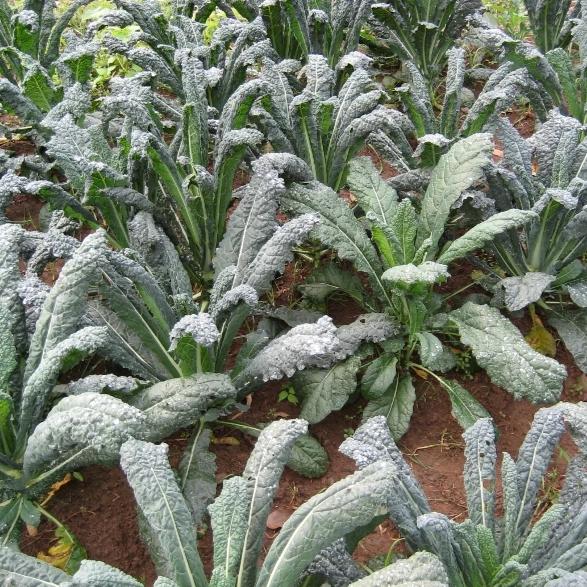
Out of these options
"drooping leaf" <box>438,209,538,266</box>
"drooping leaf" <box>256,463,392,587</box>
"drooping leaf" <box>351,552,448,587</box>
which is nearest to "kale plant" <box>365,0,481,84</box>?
"drooping leaf" <box>438,209,538,266</box>

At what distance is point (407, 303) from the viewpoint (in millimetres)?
2488

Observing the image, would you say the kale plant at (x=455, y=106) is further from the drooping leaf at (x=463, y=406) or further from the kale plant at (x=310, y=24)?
the drooping leaf at (x=463, y=406)

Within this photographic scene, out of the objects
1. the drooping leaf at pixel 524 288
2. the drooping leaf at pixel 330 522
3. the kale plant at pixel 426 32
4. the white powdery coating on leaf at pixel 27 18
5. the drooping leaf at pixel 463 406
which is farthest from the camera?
the kale plant at pixel 426 32

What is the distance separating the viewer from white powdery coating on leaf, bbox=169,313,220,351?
1.95m

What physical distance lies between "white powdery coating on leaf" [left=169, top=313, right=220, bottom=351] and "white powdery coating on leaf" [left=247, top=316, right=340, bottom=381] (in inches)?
9.4

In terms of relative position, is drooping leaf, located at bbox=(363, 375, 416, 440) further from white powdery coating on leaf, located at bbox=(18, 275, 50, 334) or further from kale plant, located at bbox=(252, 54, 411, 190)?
white powdery coating on leaf, located at bbox=(18, 275, 50, 334)

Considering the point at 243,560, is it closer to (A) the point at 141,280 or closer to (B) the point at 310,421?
(B) the point at 310,421

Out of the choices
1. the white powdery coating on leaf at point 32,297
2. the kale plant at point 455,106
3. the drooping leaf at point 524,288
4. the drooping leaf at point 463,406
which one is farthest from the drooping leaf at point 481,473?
the white powdery coating on leaf at point 32,297

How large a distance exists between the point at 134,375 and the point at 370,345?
924 millimetres

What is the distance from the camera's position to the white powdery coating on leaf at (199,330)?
6.38ft

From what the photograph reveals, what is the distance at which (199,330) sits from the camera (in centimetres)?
196

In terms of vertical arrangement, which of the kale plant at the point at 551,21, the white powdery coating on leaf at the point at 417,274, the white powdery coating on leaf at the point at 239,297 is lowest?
the white powdery coating on leaf at the point at 417,274

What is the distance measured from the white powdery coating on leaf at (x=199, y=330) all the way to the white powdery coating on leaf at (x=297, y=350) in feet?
0.78

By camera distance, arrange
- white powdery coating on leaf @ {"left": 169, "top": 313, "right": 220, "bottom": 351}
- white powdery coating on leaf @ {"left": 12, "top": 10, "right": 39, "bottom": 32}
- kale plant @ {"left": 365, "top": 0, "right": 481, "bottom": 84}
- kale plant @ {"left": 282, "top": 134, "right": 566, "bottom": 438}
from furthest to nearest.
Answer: kale plant @ {"left": 365, "top": 0, "right": 481, "bottom": 84}, white powdery coating on leaf @ {"left": 12, "top": 10, "right": 39, "bottom": 32}, kale plant @ {"left": 282, "top": 134, "right": 566, "bottom": 438}, white powdery coating on leaf @ {"left": 169, "top": 313, "right": 220, "bottom": 351}
